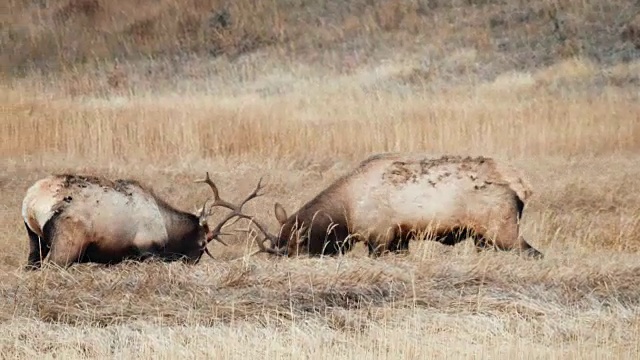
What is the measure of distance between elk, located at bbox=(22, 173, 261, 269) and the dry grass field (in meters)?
0.44

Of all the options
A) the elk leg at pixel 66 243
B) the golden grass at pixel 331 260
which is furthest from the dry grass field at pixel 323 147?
the elk leg at pixel 66 243

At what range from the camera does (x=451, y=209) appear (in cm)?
1345

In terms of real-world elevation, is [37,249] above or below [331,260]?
above

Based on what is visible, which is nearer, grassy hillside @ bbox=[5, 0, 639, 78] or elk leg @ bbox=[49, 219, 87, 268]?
elk leg @ bbox=[49, 219, 87, 268]

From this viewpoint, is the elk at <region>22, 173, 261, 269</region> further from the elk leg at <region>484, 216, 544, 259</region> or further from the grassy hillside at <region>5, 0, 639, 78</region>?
the grassy hillside at <region>5, 0, 639, 78</region>

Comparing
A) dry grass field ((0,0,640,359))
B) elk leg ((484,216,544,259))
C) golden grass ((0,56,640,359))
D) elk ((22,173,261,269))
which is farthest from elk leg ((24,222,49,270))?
elk leg ((484,216,544,259))

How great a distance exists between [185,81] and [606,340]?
2105 centimetres

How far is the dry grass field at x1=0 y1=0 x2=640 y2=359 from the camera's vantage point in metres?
10.2

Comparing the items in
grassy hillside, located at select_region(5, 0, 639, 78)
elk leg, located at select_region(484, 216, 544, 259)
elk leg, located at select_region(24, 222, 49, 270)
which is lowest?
elk leg, located at select_region(484, 216, 544, 259)

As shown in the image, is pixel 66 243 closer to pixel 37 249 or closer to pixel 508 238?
pixel 37 249

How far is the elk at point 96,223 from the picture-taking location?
12312 millimetres

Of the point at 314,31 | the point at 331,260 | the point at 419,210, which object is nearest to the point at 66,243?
the point at 331,260

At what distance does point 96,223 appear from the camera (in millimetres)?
12539

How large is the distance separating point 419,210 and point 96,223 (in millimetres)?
3290
